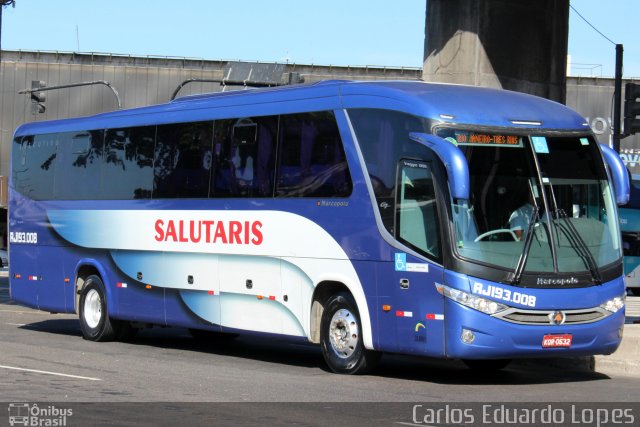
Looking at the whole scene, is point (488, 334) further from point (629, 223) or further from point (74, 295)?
point (629, 223)

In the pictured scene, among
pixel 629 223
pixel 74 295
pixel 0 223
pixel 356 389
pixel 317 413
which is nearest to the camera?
pixel 317 413

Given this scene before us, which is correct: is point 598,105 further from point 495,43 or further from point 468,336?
point 468,336

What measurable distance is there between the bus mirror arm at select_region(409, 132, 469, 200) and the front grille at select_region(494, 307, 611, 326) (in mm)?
1383

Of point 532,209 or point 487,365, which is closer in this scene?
point 532,209

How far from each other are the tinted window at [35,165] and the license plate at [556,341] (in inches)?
416

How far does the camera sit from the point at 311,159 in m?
15.3

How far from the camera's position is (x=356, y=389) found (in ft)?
42.8

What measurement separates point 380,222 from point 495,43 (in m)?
8.05

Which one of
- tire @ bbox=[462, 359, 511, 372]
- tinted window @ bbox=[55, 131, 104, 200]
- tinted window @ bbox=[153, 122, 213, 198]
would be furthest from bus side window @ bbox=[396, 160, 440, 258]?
tinted window @ bbox=[55, 131, 104, 200]

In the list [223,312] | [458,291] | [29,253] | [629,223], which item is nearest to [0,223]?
[629,223]

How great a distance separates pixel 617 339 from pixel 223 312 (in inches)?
224

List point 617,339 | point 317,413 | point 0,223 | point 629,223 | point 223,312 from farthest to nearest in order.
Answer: point 0,223
point 629,223
point 223,312
point 617,339
point 317,413

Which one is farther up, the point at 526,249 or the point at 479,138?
the point at 479,138

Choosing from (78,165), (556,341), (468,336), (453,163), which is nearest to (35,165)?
(78,165)
